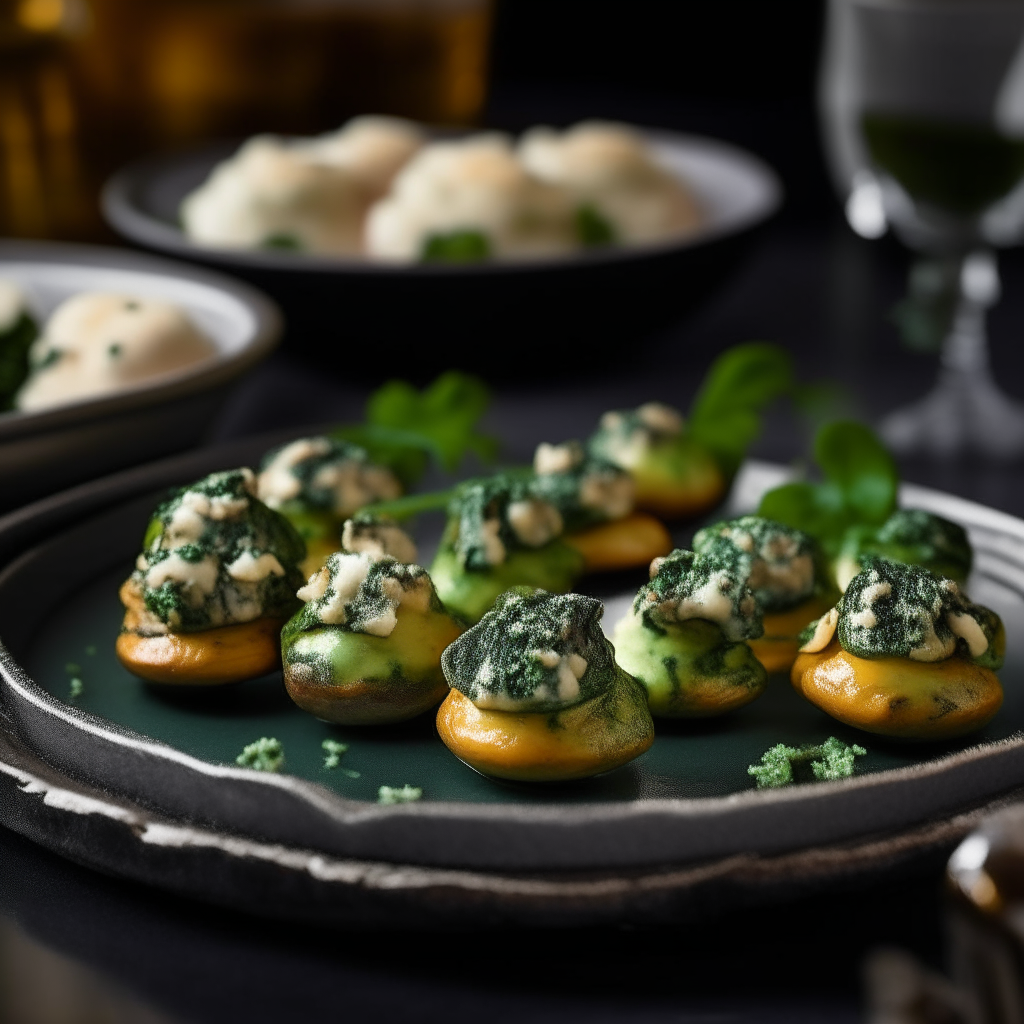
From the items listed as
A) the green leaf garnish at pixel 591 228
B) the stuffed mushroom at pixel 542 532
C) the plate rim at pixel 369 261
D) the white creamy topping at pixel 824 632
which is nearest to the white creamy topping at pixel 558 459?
the stuffed mushroom at pixel 542 532

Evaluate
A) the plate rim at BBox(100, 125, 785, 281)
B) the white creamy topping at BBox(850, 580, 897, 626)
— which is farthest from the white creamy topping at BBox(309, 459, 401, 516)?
the plate rim at BBox(100, 125, 785, 281)

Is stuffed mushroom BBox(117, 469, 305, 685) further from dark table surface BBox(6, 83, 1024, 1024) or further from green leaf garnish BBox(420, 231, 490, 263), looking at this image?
green leaf garnish BBox(420, 231, 490, 263)

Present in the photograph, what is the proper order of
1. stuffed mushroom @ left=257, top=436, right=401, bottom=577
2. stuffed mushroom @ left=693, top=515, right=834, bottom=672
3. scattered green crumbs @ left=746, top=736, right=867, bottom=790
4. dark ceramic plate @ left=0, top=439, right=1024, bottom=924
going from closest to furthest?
dark ceramic plate @ left=0, top=439, right=1024, bottom=924, scattered green crumbs @ left=746, top=736, right=867, bottom=790, stuffed mushroom @ left=693, top=515, right=834, bottom=672, stuffed mushroom @ left=257, top=436, right=401, bottom=577

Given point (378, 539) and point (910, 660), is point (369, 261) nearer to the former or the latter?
point (378, 539)

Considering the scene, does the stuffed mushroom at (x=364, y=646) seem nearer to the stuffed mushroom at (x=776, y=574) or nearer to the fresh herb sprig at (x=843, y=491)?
the stuffed mushroom at (x=776, y=574)

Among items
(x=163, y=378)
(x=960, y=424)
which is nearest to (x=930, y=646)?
(x=163, y=378)

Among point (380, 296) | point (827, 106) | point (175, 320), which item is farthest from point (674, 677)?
point (827, 106)
